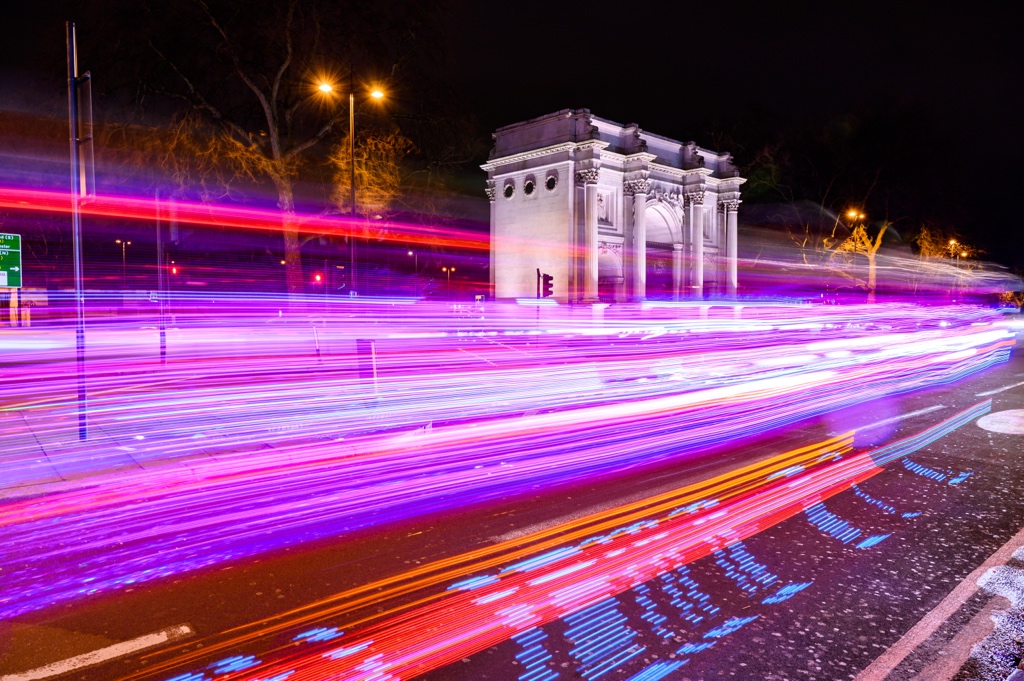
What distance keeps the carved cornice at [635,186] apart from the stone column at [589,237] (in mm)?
4440

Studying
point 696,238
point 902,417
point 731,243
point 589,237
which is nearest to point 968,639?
point 902,417

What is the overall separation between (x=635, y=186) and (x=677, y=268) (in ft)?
31.1

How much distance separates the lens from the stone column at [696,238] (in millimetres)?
52219

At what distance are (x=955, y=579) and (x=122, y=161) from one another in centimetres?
3122

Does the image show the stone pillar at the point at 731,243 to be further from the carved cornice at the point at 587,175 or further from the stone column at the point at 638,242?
the carved cornice at the point at 587,175

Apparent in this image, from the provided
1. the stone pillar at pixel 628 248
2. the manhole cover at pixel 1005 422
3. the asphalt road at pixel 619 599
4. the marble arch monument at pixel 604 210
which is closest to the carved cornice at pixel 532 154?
the marble arch monument at pixel 604 210

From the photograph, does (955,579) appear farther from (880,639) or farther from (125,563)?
(125,563)

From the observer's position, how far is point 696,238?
173ft

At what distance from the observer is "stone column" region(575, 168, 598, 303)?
4256 centimetres

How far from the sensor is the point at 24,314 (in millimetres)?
35906

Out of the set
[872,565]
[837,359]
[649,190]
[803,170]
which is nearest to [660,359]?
[837,359]

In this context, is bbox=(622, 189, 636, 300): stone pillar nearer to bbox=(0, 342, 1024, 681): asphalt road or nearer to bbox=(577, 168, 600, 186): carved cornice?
bbox=(577, 168, 600, 186): carved cornice

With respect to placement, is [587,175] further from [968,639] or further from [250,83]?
[968,639]

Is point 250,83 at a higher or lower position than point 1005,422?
higher
